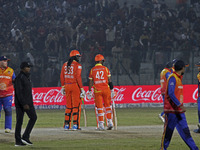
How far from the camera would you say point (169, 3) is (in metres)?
34.3

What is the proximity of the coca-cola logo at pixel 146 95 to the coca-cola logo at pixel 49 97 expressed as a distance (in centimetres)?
422

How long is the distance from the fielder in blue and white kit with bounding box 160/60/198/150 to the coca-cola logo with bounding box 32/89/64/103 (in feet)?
59.3

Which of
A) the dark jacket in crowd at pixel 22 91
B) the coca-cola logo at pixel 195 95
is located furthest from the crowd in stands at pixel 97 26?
the dark jacket in crowd at pixel 22 91

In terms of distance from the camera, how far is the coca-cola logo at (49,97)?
87.4 ft

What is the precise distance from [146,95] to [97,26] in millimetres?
8457

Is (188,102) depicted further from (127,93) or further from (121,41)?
(121,41)

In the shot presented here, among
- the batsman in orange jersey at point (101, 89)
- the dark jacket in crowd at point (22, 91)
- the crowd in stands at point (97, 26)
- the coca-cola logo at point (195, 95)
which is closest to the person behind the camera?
the dark jacket in crowd at point (22, 91)

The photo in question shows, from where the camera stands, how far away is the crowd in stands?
3161 centimetres

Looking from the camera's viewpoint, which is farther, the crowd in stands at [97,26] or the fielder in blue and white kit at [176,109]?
the crowd in stands at [97,26]

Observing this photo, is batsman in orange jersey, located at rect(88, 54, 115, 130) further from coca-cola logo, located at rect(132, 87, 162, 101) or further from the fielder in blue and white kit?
coca-cola logo, located at rect(132, 87, 162, 101)

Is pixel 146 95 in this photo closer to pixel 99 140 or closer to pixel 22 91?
pixel 99 140

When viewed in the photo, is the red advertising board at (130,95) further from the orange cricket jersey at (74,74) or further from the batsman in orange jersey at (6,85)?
the batsman in orange jersey at (6,85)

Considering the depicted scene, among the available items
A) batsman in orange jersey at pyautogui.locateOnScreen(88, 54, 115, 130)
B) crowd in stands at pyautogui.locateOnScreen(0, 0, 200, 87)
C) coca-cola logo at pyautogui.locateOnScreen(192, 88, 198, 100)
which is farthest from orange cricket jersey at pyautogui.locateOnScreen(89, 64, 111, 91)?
crowd in stands at pyautogui.locateOnScreen(0, 0, 200, 87)

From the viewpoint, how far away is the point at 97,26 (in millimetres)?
33188
